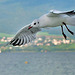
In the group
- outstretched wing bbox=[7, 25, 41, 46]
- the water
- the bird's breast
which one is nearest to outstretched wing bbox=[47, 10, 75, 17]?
the bird's breast

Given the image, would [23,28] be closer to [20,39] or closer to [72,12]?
[20,39]

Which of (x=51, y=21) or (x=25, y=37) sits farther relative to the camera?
(x=25, y=37)

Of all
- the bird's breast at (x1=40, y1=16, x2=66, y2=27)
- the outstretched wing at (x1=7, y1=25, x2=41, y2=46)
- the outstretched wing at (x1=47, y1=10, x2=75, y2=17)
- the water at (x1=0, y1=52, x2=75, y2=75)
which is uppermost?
the outstretched wing at (x1=47, y1=10, x2=75, y2=17)

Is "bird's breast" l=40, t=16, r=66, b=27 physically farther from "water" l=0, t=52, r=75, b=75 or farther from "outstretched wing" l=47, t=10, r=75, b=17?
"water" l=0, t=52, r=75, b=75

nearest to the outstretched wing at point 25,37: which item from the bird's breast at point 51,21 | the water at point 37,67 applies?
the bird's breast at point 51,21

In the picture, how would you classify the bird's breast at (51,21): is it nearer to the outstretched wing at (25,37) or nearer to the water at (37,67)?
the outstretched wing at (25,37)

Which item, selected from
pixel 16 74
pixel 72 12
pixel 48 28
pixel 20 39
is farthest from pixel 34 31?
pixel 16 74

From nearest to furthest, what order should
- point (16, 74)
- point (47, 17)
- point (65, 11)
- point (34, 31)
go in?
point (65, 11), point (47, 17), point (34, 31), point (16, 74)

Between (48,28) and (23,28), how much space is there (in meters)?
0.79

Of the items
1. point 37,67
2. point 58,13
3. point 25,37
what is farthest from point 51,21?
point 37,67

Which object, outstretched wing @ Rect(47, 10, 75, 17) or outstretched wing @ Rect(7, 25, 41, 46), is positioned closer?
outstretched wing @ Rect(47, 10, 75, 17)

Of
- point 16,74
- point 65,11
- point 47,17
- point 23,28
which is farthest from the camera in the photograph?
point 16,74

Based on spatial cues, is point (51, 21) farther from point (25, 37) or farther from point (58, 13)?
point (25, 37)

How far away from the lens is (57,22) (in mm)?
3764
